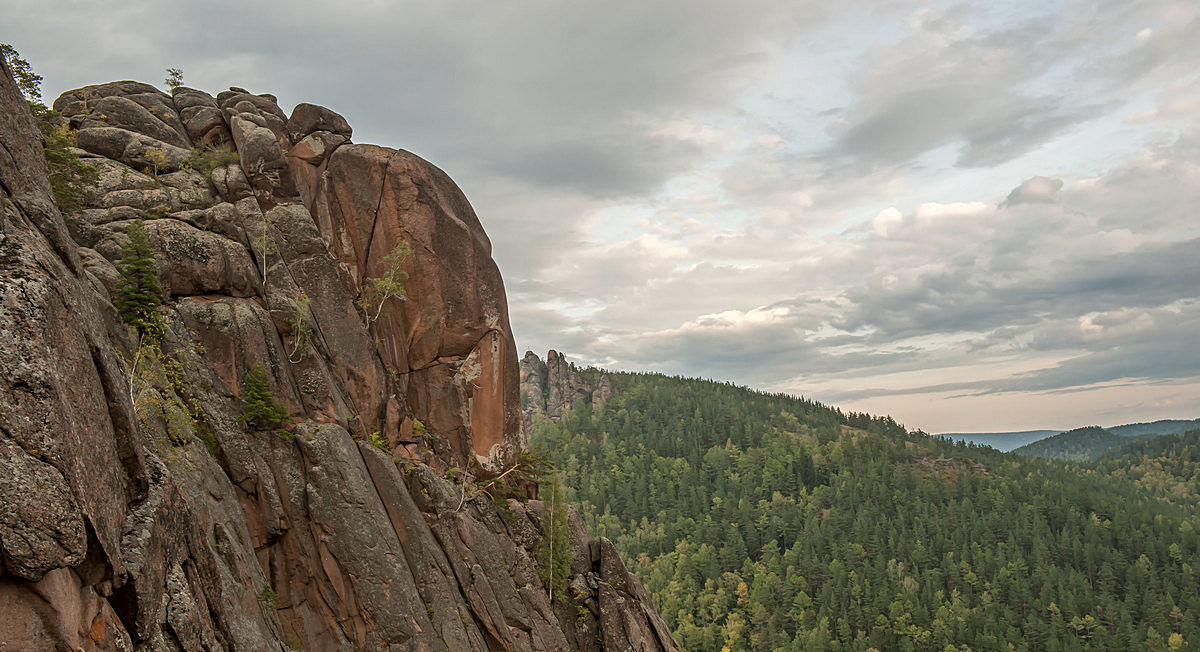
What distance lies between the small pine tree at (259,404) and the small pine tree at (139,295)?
4.54 m

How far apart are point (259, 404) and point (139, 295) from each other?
262 inches

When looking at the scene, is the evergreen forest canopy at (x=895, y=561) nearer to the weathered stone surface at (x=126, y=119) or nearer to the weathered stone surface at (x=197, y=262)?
the weathered stone surface at (x=197, y=262)

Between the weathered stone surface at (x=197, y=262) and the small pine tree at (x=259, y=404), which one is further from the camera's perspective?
the weathered stone surface at (x=197, y=262)

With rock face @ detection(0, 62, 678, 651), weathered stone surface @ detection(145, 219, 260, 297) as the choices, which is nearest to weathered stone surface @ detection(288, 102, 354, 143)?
rock face @ detection(0, 62, 678, 651)

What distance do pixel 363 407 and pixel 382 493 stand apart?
6.58 m

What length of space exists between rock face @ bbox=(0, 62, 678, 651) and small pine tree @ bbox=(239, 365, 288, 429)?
1.64 ft

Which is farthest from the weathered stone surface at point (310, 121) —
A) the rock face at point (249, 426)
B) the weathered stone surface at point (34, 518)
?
the weathered stone surface at point (34, 518)

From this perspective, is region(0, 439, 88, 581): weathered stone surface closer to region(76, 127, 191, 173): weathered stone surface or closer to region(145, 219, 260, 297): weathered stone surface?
region(145, 219, 260, 297): weathered stone surface

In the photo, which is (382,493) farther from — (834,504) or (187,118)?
(834,504)

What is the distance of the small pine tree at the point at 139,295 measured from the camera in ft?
75.9

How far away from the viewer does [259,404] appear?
90.7ft

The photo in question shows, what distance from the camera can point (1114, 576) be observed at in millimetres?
150500

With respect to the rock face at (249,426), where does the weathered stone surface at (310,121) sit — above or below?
above

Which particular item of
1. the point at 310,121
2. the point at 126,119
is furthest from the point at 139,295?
the point at 310,121
